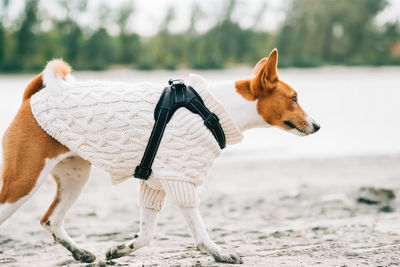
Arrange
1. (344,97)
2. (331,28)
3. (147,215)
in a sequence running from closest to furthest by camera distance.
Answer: (147,215)
(344,97)
(331,28)

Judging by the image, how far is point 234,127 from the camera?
329 cm

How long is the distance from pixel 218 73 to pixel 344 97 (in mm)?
16518

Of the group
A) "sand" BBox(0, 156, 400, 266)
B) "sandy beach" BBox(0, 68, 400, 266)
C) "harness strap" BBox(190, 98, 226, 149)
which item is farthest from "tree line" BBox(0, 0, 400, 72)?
"harness strap" BBox(190, 98, 226, 149)

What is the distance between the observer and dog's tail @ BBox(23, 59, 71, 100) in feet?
11.1

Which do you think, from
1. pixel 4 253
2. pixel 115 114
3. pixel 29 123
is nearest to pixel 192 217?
pixel 115 114

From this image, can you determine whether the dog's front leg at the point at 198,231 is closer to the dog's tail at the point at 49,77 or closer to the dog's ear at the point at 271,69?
the dog's ear at the point at 271,69

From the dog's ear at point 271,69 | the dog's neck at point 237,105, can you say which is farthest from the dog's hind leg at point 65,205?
the dog's ear at point 271,69

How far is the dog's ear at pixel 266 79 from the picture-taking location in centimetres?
320

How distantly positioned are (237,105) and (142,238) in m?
1.17

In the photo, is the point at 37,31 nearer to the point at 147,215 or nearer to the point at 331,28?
the point at 331,28

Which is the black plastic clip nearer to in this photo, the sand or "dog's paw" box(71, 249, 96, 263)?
the sand

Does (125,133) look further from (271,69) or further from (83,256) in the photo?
(83,256)

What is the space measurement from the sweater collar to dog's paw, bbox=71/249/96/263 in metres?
1.40

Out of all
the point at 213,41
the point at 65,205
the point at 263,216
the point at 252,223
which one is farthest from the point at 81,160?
the point at 213,41
